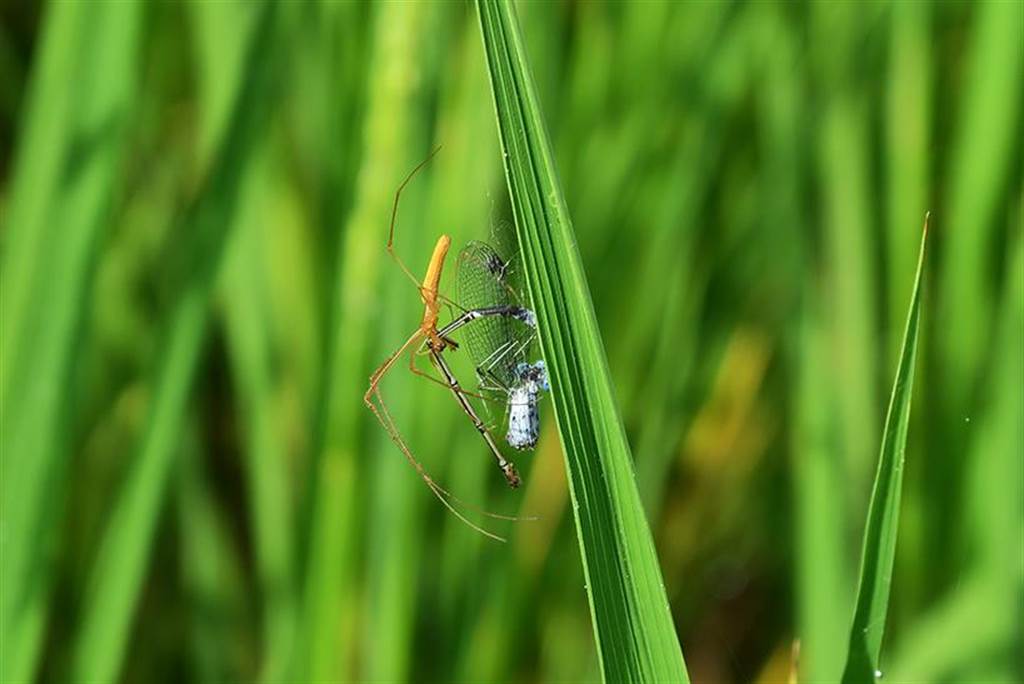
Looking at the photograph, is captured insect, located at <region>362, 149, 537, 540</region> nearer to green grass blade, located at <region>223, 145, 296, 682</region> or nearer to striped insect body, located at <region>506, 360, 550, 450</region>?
striped insect body, located at <region>506, 360, 550, 450</region>

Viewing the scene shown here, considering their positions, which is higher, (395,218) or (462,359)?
(395,218)

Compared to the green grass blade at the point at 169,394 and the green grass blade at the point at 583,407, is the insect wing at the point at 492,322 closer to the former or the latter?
the green grass blade at the point at 169,394

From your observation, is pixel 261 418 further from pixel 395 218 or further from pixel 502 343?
pixel 502 343

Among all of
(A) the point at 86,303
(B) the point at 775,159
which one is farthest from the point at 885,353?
(A) the point at 86,303

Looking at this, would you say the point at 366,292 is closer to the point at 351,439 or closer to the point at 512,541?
the point at 351,439

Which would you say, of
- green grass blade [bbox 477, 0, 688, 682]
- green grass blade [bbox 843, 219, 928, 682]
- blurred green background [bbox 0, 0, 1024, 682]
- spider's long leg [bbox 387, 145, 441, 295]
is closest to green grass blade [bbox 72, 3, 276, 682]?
blurred green background [bbox 0, 0, 1024, 682]

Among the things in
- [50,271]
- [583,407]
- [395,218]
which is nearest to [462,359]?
[395,218]

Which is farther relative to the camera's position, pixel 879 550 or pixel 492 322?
pixel 492 322
